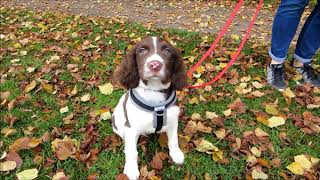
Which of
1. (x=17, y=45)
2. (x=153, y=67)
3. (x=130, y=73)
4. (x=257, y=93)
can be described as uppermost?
(x=153, y=67)

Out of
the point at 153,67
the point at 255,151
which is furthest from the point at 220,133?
the point at 153,67

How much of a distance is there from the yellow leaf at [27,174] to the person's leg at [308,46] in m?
3.39

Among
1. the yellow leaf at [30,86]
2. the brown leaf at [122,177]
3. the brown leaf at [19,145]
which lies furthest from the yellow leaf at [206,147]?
the yellow leaf at [30,86]

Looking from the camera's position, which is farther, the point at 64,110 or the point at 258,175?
the point at 64,110

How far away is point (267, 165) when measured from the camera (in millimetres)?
3145

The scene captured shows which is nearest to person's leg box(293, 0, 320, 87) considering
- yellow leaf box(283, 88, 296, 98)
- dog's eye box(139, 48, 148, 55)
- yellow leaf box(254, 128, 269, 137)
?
yellow leaf box(283, 88, 296, 98)

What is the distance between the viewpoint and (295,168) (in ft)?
10.1

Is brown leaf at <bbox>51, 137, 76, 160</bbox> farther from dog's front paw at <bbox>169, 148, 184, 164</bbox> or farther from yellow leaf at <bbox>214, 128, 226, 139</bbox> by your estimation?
yellow leaf at <bbox>214, 128, 226, 139</bbox>

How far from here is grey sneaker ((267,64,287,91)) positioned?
14.4 feet

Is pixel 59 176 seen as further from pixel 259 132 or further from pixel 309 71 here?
pixel 309 71

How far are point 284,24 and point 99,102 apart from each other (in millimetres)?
2346

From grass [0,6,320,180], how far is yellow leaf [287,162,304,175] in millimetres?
65

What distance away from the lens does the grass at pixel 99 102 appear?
318cm

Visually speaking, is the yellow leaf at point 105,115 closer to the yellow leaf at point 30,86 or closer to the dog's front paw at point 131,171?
the dog's front paw at point 131,171
